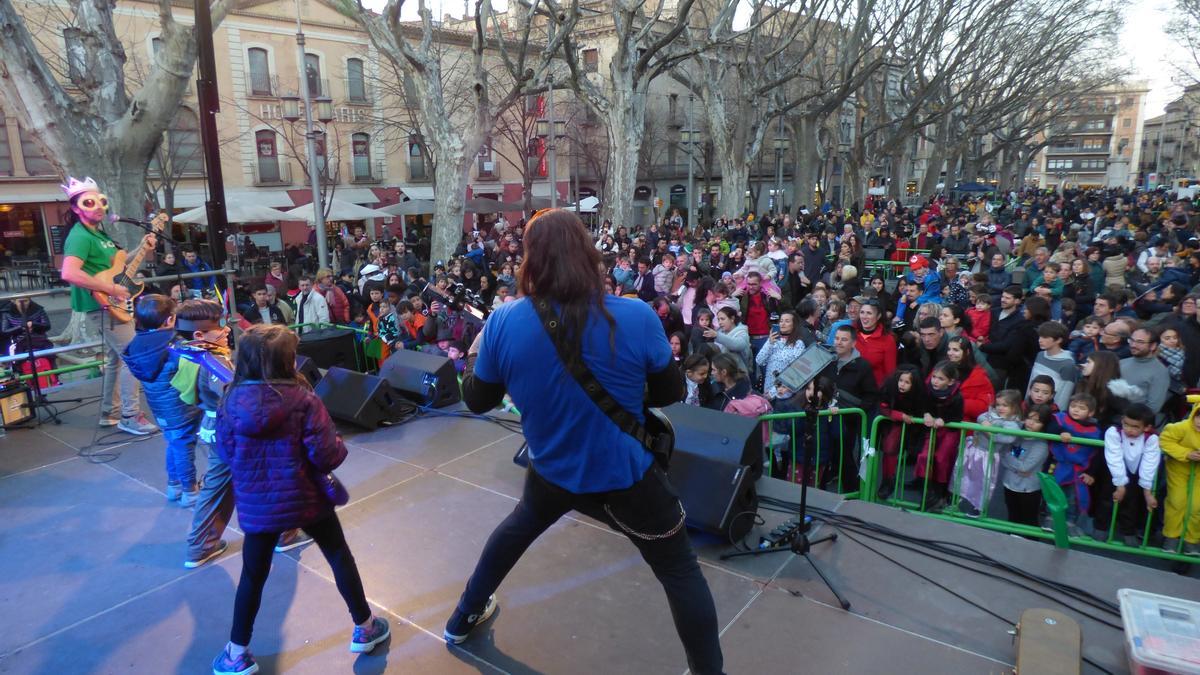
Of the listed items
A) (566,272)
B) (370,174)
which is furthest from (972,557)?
(370,174)

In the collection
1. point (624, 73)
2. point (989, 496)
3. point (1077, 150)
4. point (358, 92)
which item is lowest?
point (989, 496)

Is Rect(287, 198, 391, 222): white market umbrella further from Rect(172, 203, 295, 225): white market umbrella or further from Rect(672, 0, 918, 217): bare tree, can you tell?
Rect(672, 0, 918, 217): bare tree

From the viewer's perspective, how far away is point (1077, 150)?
115438mm

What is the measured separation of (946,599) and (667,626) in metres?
1.38

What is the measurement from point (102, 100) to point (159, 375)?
8.27 m

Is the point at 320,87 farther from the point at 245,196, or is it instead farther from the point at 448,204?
the point at 448,204

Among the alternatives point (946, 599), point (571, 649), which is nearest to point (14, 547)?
point (571, 649)

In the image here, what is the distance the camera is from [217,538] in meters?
4.06

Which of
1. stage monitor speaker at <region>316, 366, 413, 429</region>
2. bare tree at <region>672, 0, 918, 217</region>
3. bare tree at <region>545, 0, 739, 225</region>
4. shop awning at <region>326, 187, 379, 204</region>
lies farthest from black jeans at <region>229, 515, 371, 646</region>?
shop awning at <region>326, 187, 379, 204</region>

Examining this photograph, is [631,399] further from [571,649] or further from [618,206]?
[618,206]

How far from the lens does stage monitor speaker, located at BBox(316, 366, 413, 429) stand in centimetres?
601

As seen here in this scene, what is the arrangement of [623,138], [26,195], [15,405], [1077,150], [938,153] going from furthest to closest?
[1077,150] → [938,153] → [26,195] → [623,138] → [15,405]

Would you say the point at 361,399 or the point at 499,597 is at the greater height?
the point at 361,399

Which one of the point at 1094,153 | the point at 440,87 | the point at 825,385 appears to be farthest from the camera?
the point at 1094,153
